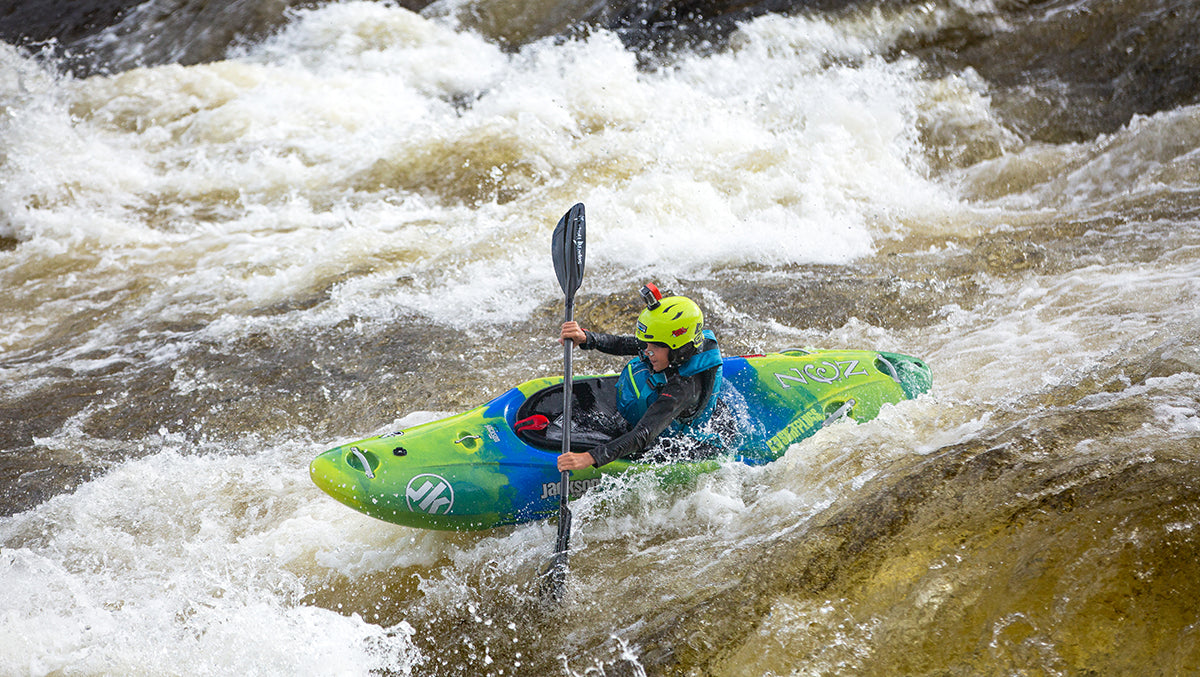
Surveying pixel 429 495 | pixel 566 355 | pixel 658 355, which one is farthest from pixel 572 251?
pixel 429 495

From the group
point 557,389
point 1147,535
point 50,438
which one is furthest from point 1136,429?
point 50,438

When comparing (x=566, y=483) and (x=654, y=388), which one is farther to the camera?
(x=654, y=388)

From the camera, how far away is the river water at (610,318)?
2.73 meters

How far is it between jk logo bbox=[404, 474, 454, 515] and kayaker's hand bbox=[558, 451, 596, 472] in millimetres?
506

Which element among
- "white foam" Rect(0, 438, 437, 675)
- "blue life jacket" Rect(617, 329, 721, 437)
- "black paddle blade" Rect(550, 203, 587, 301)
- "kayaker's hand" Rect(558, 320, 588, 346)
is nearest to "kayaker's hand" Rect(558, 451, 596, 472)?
"blue life jacket" Rect(617, 329, 721, 437)

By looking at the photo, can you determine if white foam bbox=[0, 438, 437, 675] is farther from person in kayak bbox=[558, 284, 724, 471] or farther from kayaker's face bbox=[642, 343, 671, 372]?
kayaker's face bbox=[642, 343, 671, 372]

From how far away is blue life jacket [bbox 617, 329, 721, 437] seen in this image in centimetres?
382

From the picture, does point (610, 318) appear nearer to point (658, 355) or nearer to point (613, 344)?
point (613, 344)

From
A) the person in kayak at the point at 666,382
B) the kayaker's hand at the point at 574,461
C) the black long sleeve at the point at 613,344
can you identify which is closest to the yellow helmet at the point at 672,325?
the person in kayak at the point at 666,382

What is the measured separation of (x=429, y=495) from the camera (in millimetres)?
3525

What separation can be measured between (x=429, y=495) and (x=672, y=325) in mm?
1300

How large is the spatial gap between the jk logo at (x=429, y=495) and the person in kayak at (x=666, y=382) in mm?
537

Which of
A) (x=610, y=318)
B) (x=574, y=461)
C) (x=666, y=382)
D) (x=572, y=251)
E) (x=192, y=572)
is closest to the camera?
(x=574, y=461)

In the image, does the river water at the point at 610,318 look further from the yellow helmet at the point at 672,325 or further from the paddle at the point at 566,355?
the yellow helmet at the point at 672,325
